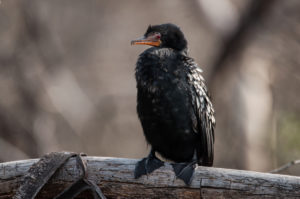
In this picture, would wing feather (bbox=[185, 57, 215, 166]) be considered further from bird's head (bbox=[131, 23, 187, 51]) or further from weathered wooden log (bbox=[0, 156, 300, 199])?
weathered wooden log (bbox=[0, 156, 300, 199])

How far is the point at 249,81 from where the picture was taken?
786cm

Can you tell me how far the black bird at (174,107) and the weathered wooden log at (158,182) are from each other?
1.17 ft

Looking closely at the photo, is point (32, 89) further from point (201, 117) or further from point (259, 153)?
point (201, 117)

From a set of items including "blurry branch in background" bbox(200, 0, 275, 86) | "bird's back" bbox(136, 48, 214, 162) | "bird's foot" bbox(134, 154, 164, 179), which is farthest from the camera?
"blurry branch in background" bbox(200, 0, 275, 86)

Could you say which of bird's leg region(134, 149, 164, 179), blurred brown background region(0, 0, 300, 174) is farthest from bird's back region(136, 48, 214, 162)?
blurred brown background region(0, 0, 300, 174)

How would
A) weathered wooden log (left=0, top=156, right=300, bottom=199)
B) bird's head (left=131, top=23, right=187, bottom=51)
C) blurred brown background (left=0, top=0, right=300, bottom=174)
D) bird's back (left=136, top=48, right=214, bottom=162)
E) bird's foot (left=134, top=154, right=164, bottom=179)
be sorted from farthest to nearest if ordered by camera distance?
blurred brown background (left=0, top=0, right=300, bottom=174) → bird's head (left=131, top=23, right=187, bottom=51) → bird's back (left=136, top=48, right=214, bottom=162) → bird's foot (left=134, top=154, right=164, bottom=179) → weathered wooden log (left=0, top=156, right=300, bottom=199)

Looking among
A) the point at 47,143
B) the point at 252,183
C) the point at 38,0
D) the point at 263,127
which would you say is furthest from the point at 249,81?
the point at 252,183

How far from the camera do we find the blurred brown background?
7.42 m

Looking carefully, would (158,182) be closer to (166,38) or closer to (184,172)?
(184,172)

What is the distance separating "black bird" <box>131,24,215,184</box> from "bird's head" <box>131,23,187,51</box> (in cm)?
10

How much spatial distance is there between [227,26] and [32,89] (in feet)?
11.5

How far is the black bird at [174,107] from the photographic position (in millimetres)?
3266

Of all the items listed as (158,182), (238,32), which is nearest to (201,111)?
(158,182)

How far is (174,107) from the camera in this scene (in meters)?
3.27
